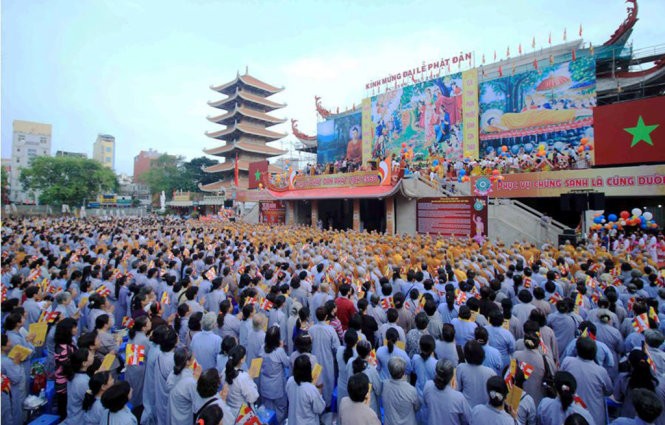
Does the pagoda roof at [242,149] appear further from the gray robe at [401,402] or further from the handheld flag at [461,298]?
the gray robe at [401,402]

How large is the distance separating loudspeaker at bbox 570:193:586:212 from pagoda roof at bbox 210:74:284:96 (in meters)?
40.9

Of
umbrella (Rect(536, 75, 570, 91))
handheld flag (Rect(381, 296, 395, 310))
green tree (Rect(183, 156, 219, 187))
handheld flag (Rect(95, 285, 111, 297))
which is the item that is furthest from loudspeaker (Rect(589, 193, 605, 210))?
green tree (Rect(183, 156, 219, 187))

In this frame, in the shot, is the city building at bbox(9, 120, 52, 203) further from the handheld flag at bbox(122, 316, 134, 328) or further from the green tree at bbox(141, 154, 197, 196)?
the handheld flag at bbox(122, 316, 134, 328)

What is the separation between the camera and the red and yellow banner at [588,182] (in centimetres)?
1362

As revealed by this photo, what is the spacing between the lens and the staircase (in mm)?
14578

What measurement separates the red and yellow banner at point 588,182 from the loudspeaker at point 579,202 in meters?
3.33

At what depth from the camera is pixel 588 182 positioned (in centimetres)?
1516

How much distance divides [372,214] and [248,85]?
31.4 meters

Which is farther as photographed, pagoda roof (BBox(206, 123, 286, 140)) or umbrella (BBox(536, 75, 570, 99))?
pagoda roof (BBox(206, 123, 286, 140))

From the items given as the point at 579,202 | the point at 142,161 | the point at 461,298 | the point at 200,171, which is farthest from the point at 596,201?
the point at 142,161

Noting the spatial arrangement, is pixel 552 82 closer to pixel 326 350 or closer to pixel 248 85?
pixel 326 350

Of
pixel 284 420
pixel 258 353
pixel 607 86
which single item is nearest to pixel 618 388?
pixel 284 420

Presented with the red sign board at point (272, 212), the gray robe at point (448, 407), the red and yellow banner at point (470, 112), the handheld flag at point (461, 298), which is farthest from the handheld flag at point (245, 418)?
the red and yellow banner at point (470, 112)

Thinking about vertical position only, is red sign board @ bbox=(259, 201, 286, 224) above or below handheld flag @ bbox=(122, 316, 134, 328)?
above
